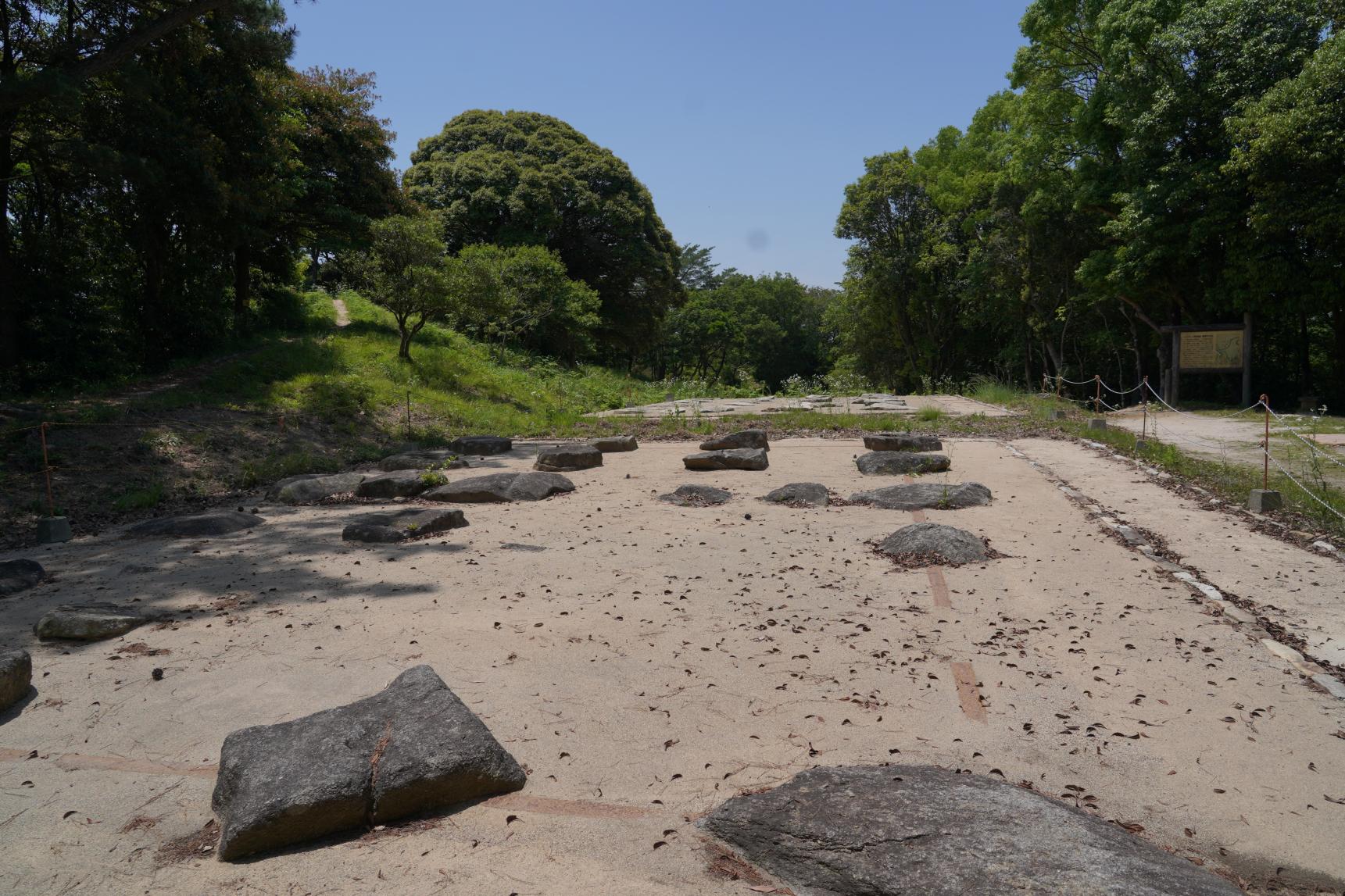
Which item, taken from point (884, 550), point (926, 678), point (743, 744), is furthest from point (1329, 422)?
point (743, 744)

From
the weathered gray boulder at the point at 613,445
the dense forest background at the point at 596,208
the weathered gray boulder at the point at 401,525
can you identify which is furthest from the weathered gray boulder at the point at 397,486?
the dense forest background at the point at 596,208

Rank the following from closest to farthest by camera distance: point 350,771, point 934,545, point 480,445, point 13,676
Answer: point 350,771 < point 13,676 < point 934,545 < point 480,445

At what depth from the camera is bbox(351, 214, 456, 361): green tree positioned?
17.7 m

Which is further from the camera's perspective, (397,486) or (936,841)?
(397,486)

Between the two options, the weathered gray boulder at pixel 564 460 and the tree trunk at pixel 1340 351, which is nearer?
the weathered gray boulder at pixel 564 460

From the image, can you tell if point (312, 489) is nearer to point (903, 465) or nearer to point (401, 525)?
point (401, 525)

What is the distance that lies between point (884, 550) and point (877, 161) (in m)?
29.3

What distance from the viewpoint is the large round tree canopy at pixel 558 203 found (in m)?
28.2

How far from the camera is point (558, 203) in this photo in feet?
96.6

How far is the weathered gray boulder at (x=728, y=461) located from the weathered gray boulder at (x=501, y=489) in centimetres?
203

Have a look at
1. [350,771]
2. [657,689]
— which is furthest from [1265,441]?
[350,771]

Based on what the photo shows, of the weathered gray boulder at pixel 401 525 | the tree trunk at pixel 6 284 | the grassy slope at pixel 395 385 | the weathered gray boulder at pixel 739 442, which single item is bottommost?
the weathered gray boulder at pixel 401 525

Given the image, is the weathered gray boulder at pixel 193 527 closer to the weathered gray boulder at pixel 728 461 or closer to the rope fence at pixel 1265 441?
the weathered gray boulder at pixel 728 461

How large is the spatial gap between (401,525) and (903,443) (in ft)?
24.3
